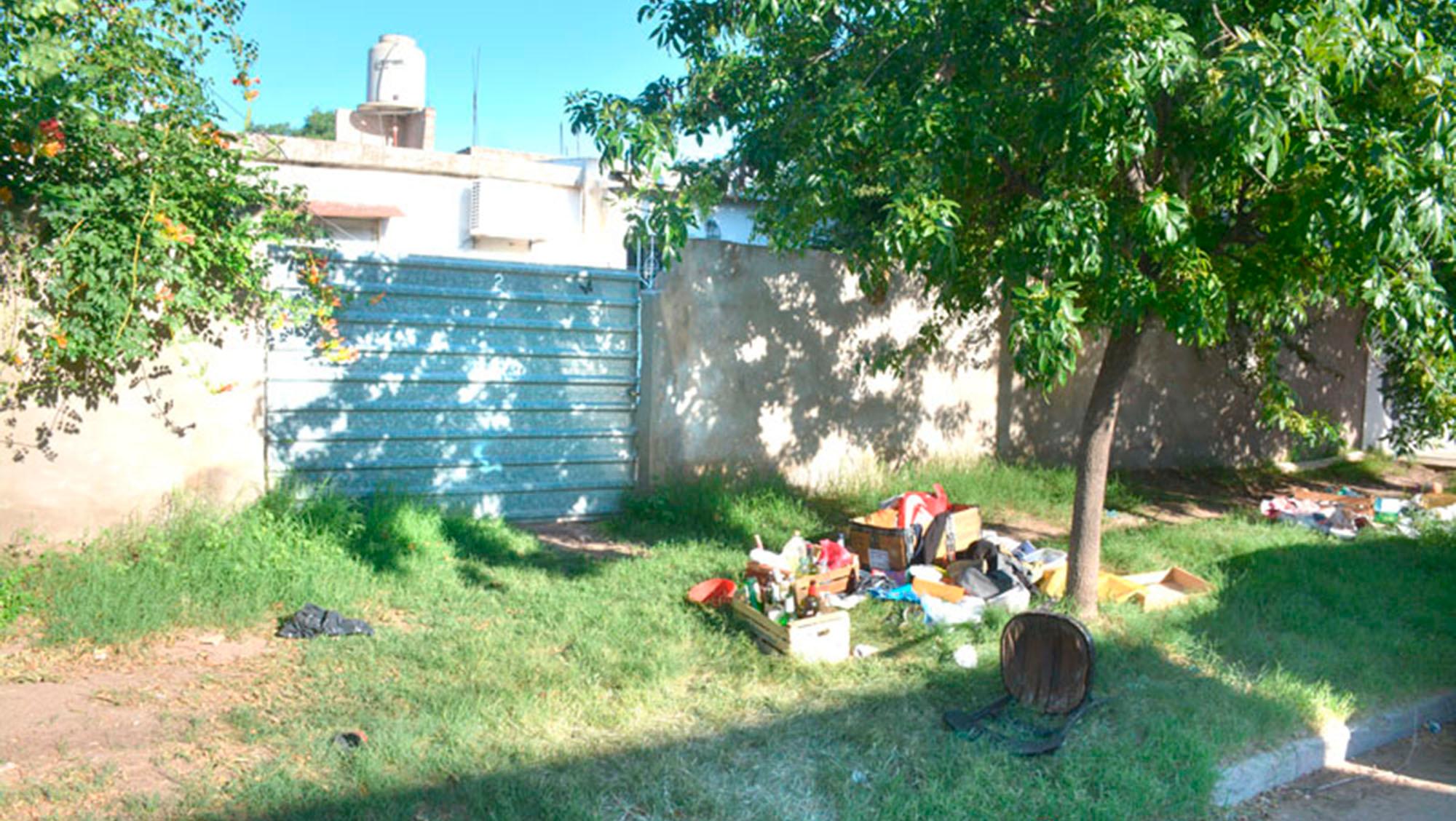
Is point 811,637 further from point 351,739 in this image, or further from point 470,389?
point 470,389

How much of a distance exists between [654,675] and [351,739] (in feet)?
4.59

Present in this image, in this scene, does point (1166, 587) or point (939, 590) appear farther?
point (1166, 587)

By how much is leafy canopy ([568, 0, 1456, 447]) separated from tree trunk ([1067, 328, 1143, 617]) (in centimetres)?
16

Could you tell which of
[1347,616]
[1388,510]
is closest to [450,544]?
[1347,616]

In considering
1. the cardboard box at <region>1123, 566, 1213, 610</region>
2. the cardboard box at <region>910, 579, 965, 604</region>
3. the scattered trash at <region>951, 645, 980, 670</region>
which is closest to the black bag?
the scattered trash at <region>951, 645, 980, 670</region>

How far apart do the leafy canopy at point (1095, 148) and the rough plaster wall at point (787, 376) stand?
195 cm

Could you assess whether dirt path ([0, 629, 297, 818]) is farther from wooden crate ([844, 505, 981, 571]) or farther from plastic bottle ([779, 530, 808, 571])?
wooden crate ([844, 505, 981, 571])

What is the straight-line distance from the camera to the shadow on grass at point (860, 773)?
3.96 meters

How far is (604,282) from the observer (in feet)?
28.5

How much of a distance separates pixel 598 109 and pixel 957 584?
136 inches

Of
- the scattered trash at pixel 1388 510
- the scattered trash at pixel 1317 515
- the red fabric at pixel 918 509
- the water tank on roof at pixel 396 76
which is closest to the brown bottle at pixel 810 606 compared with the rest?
the red fabric at pixel 918 509

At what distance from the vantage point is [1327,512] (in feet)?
32.1

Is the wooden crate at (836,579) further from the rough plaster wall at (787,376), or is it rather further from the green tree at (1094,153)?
the rough plaster wall at (787,376)

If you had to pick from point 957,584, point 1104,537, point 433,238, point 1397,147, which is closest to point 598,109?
point 957,584
